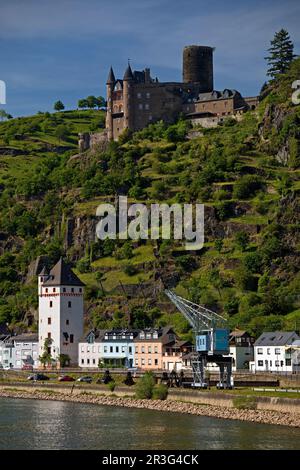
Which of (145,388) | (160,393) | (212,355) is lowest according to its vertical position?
(160,393)

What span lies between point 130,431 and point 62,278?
57.5 metres

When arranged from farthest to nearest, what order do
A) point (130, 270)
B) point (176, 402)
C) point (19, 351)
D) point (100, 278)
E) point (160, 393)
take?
point (100, 278), point (130, 270), point (19, 351), point (160, 393), point (176, 402)

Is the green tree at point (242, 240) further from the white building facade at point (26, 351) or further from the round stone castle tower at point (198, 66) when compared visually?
the round stone castle tower at point (198, 66)

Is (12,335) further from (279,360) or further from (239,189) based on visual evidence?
(279,360)

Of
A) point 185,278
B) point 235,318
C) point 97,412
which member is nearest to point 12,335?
point 185,278

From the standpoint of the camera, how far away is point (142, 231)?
147 m

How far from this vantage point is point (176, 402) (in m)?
83.7

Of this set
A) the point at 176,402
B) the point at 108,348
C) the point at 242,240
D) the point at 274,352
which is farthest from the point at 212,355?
the point at 242,240

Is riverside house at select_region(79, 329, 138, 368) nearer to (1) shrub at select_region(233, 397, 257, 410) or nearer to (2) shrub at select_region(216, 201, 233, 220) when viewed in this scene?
(2) shrub at select_region(216, 201, 233, 220)

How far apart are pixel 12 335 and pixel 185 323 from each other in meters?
26.0

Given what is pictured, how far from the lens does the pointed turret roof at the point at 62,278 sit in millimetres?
125312

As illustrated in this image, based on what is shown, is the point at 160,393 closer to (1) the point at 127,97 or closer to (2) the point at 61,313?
(2) the point at 61,313

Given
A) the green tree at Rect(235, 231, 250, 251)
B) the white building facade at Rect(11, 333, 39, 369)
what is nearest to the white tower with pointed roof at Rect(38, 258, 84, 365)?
the white building facade at Rect(11, 333, 39, 369)

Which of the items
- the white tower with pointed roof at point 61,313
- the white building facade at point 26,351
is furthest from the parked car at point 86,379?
the white building facade at point 26,351
